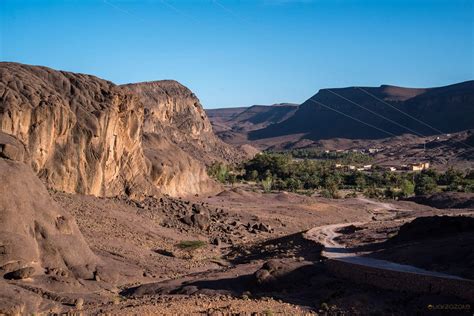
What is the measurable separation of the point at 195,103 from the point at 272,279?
4668 inches

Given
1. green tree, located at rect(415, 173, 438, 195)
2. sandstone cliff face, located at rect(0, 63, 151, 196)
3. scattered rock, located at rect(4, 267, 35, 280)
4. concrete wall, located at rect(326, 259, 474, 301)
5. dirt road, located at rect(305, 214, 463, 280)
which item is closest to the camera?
concrete wall, located at rect(326, 259, 474, 301)

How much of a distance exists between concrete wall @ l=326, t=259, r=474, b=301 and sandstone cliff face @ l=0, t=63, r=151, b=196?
70.6 feet

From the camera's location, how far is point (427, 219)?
37.2 meters

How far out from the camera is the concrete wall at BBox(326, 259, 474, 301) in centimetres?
2216

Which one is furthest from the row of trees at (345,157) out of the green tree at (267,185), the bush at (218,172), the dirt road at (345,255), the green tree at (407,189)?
the dirt road at (345,255)

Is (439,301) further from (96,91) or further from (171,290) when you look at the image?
(96,91)

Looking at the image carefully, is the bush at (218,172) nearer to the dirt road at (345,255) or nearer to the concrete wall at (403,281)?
the dirt road at (345,255)

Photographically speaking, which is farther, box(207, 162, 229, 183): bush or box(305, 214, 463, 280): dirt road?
box(207, 162, 229, 183): bush

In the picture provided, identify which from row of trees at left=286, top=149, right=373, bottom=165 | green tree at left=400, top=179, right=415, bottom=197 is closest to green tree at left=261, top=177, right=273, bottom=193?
green tree at left=400, top=179, right=415, bottom=197

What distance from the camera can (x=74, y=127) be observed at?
44.5 metres

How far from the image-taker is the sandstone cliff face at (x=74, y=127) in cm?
4038

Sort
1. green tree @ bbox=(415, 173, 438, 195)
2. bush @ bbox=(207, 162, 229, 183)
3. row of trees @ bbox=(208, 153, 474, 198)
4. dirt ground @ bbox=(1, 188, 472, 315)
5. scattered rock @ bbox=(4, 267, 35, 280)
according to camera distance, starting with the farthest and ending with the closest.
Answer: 1. bush @ bbox=(207, 162, 229, 183)
2. row of trees @ bbox=(208, 153, 474, 198)
3. green tree @ bbox=(415, 173, 438, 195)
4. scattered rock @ bbox=(4, 267, 35, 280)
5. dirt ground @ bbox=(1, 188, 472, 315)

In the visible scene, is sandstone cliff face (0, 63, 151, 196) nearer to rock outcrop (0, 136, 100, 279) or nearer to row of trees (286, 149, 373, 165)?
rock outcrop (0, 136, 100, 279)

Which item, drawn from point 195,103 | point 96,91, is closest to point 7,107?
point 96,91
